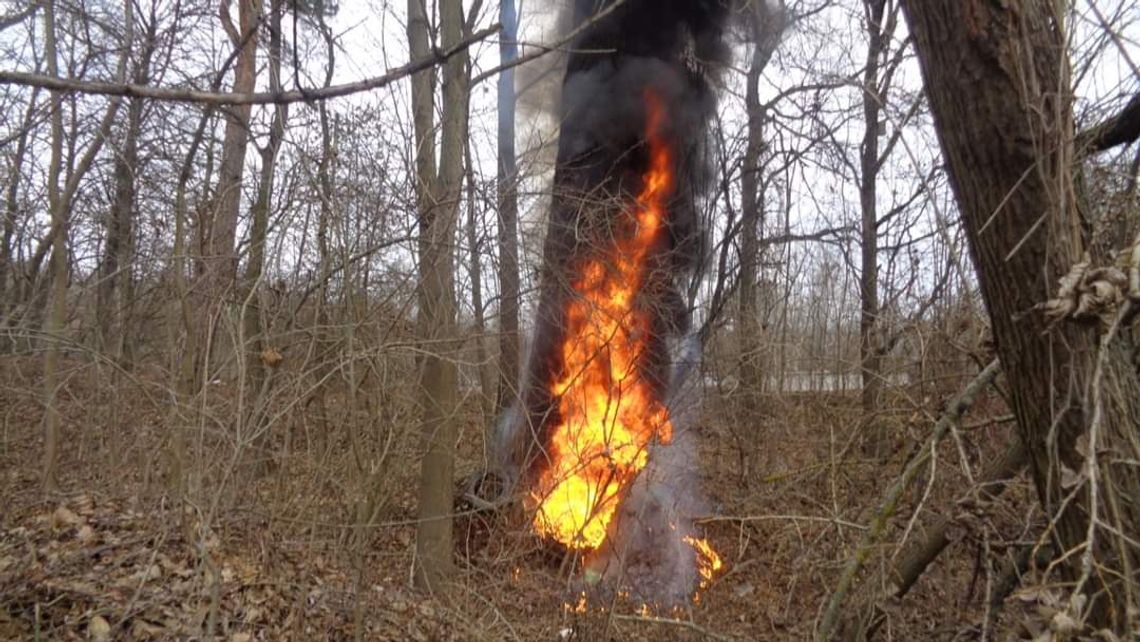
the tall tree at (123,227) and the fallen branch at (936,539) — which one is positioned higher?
the tall tree at (123,227)

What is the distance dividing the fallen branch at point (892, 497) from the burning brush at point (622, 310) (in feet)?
10.8

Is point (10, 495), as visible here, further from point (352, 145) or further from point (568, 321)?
point (568, 321)

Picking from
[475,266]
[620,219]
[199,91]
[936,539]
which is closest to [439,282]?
[475,266]

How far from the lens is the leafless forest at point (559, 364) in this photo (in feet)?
8.71

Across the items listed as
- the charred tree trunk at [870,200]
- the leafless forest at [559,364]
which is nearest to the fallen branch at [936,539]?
the leafless forest at [559,364]

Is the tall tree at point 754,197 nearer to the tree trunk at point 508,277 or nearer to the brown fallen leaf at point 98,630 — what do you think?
the tree trunk at point 508,277

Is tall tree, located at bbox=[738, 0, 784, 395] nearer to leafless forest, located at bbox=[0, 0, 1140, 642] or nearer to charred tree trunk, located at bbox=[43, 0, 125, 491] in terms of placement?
leafless forest, located at bbox=[0, 0, 1140, 642]

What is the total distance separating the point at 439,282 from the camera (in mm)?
6316

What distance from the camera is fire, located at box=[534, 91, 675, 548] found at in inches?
284

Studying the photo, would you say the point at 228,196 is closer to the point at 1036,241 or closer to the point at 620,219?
the point at 620,219

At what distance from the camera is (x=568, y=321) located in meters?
7.75

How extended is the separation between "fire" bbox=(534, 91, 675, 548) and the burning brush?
15mm

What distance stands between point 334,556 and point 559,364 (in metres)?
3.07

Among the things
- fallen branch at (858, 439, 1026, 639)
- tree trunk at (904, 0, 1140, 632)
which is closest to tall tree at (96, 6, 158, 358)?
fallen branch at (858, 439, 1026, 639)
